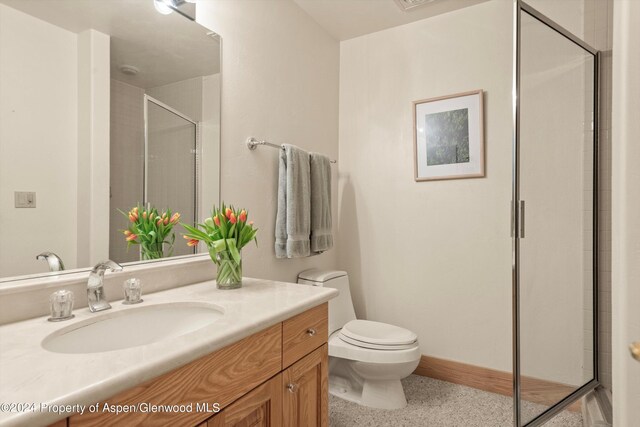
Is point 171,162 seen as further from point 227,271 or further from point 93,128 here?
point 227,271

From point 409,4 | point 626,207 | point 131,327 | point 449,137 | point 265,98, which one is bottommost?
point 131,327

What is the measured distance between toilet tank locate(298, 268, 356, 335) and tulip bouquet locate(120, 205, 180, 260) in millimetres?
938

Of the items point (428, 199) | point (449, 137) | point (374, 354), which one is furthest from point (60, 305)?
point (449, 137)

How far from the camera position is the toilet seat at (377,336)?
1.82 m

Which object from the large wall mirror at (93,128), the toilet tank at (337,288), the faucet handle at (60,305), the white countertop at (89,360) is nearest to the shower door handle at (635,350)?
the white countertop at (89,360)

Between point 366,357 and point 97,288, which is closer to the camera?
point 97,288

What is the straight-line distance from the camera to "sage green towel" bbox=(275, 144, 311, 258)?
194 centimetres

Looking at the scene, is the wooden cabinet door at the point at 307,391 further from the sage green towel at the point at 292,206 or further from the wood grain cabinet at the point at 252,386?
the sage green towel at the point at 292,206

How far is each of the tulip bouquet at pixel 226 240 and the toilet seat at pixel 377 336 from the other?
83 cm

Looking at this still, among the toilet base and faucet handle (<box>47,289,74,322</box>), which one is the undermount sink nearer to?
faucet handle (<box>47,289,74,322</box>)

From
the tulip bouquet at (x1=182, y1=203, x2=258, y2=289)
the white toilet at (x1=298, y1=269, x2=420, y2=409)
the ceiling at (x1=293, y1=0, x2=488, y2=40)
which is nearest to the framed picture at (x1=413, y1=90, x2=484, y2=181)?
the ceiling at (x1=293, y1=0, x2=488, y2=40)

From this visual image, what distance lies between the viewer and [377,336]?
199cm

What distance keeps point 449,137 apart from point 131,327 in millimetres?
2023

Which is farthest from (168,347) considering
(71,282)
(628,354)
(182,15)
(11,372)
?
(182,15)
